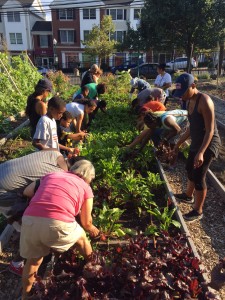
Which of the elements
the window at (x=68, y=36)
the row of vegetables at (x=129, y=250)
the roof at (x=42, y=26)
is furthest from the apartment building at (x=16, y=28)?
the row of vegetables at (x=129, y=250)

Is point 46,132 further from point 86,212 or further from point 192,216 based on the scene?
point 192,216

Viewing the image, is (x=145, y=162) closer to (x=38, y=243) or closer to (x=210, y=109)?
(x=210, y=109)

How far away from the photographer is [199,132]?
3752mm

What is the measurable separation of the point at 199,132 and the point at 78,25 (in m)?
42.9

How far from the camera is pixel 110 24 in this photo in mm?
35719

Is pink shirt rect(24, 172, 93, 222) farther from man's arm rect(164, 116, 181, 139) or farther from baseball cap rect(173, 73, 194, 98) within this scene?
man's arm rect(164, 116, 181, 139)

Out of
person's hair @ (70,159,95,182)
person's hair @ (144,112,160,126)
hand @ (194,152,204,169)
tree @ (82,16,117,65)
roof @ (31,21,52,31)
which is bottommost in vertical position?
hand @ (194,152,204,169)

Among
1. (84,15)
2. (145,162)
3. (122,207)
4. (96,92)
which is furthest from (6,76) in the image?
(84,15)

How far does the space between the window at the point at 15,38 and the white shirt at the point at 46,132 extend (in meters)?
46.5

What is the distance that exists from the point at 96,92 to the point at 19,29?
43.7 metres

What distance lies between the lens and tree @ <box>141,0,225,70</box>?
1886 cm

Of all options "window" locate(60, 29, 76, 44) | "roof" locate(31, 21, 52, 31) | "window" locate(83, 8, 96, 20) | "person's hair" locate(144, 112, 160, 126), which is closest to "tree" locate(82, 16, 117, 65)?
"window" locate(83, 8, 96, 20)

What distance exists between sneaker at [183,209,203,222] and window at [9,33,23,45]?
47.5 meters

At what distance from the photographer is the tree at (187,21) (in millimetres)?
18859
